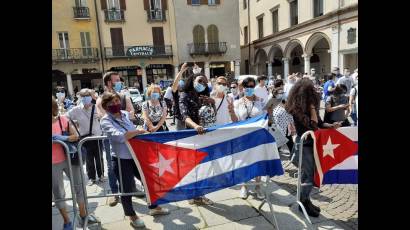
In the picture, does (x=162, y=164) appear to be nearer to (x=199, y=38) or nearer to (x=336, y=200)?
(x=336, y=200)

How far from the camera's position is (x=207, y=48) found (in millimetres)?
28078

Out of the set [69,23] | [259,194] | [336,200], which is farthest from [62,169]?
[69,23]

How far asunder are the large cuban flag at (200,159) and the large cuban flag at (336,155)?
537 millimetres

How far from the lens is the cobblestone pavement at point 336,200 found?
3.63 m

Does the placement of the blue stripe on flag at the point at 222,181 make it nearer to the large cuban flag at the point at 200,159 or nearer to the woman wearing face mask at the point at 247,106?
the large cuban flag at the point at 200,159

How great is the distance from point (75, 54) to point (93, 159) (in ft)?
80.1

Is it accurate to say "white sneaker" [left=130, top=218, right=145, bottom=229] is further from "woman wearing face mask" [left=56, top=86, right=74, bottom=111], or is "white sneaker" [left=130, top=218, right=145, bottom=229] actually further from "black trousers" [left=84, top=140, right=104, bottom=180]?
"woman wearing face mask" [left=56, top=86, right=74, bottom=111]

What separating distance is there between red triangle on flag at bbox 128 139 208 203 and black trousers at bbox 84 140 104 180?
5.97 feet

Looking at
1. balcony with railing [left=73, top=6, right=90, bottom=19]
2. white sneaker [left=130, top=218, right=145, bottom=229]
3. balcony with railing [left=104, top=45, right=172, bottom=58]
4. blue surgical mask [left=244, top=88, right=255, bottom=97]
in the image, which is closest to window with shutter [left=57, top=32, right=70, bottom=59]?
balcony with railing [left=73, top=6, right=90, bottom=19]

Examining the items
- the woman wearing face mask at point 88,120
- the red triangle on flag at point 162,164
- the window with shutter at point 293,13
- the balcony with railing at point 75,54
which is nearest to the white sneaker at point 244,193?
the red triangle on flag at point 162,164

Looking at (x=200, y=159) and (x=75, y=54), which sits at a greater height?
(x=75, y=54)

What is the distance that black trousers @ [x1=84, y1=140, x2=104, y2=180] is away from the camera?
4.89 metres
